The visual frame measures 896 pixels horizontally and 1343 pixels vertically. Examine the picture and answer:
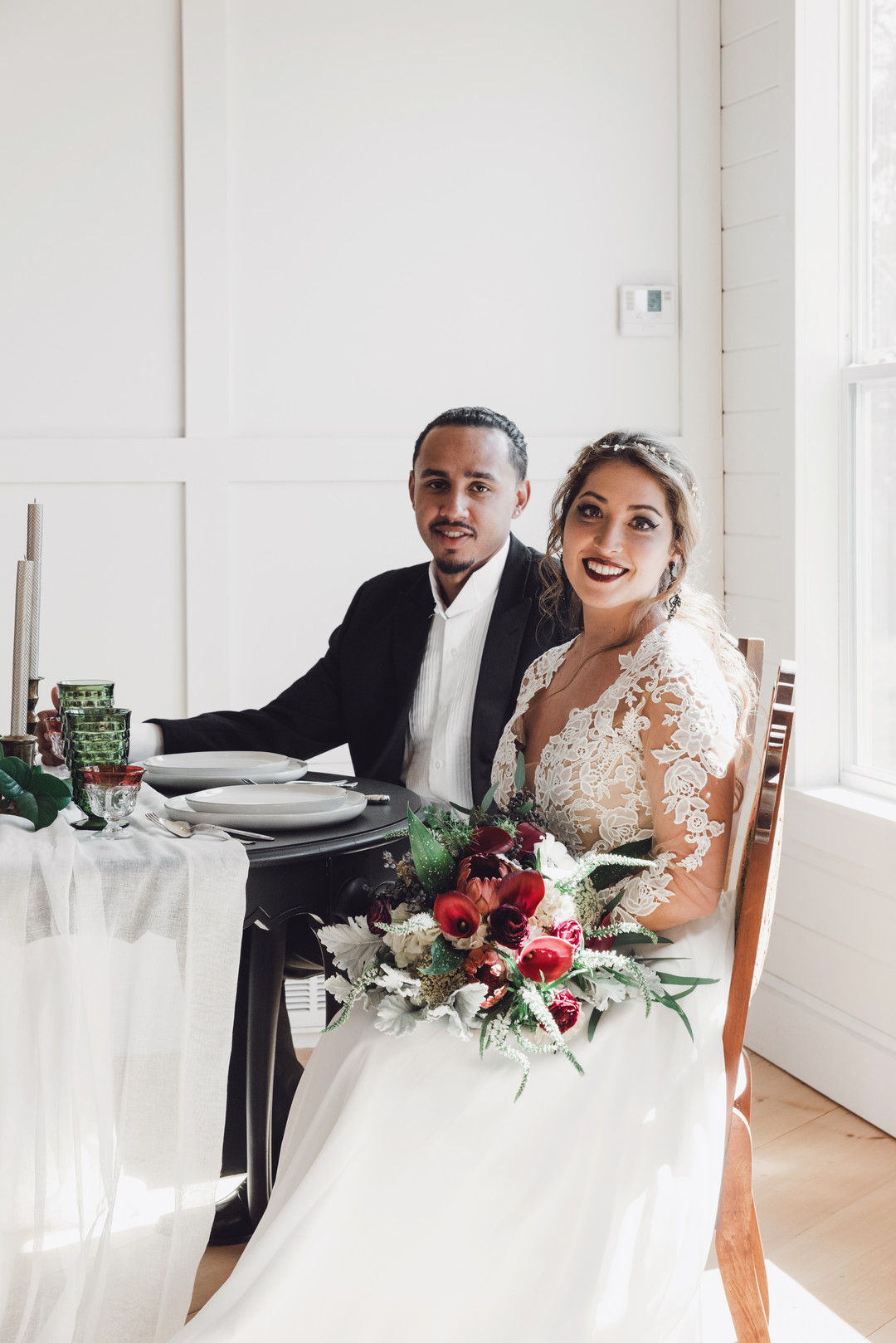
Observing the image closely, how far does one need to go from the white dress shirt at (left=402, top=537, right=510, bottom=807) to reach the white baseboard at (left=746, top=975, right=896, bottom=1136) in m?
1.07

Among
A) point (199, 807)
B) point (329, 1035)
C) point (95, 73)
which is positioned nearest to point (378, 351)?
point (95, 73)

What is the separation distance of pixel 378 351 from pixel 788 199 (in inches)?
41.4

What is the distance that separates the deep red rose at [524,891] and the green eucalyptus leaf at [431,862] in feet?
0.34

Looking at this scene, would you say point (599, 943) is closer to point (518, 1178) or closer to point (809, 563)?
point (518, 1178)

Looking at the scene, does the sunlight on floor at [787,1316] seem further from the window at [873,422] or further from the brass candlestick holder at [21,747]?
the brass candlestick holder at [21,747]

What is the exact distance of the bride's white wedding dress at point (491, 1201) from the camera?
1.43 meters

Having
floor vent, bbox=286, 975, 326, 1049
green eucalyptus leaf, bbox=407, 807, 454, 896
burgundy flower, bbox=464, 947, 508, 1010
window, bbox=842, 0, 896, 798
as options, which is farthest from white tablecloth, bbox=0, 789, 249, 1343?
window, bbox=842, 0, 896, 798

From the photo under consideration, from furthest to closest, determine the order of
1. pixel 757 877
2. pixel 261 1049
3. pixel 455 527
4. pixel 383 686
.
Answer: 1. pixel 383 686
2. pixel 455 527
3. pixel 261 1049
4. pixel 757 877

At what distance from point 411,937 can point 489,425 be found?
1.29m

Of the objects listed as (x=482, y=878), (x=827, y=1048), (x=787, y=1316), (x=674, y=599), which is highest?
(x=674, y=599)

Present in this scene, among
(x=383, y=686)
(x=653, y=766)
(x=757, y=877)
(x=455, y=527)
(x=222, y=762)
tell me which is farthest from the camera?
(x=383, y=686)

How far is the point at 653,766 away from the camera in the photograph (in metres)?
1.64

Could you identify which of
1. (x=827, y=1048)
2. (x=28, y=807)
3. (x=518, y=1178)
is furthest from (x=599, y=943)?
(x=827, y=1048)

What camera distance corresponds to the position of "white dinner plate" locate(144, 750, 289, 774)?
2.03 metres
